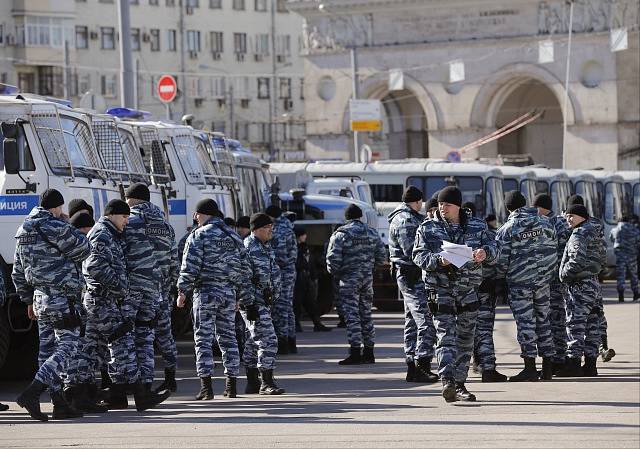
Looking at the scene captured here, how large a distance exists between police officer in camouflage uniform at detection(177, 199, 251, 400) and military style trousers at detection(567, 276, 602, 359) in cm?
411

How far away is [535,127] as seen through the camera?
73438mm

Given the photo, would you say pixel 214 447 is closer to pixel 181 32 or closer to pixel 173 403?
pixel 173 403

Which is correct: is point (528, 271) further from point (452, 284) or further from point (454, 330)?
point (454, 330)

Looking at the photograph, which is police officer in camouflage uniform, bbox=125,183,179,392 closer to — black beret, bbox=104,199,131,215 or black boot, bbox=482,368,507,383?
black beret, bbox=104,199,131,215

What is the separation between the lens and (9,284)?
1819cm

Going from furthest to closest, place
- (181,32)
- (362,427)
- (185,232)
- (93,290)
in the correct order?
(181,32), (185,232), (93,290), (362,427)

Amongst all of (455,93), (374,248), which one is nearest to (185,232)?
(374,248)

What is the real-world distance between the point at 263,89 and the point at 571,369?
76.3 meters

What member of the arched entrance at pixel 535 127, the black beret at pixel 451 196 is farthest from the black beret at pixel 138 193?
the arched entrance at pixel 535 127

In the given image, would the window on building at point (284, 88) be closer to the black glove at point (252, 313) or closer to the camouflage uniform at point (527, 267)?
the camouflage uniform at point (527, 267)

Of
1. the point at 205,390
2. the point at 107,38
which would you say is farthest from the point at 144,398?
the point at 107,38

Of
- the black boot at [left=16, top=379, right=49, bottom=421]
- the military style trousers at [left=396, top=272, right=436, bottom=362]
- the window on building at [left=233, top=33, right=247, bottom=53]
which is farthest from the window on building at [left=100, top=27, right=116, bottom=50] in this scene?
the black boot at [left=16, top=379, right=49, bottom=421]

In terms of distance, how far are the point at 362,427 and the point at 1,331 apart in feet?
16.8

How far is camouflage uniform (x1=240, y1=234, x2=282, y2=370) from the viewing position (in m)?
17.4
